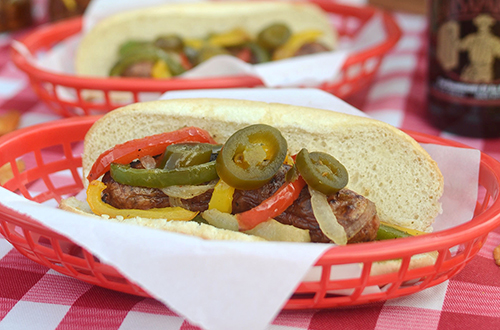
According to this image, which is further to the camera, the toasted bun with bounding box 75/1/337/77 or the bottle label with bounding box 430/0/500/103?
the toasted bun with bounding box 75/1/337/77

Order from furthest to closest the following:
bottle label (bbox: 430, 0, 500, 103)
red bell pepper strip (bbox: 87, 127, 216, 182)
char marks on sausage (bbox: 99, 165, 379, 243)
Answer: bottle label (bbox: 430, 0, 500, 103) → red bell pepper strip (bbox: 87, 127, 216, 182) → char marks on sausage (bbox: 99, 165, 379, 243)

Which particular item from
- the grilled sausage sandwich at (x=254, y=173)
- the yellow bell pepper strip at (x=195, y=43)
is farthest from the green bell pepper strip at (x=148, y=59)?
the grilled sausage sandwich at (x=254, y=173)

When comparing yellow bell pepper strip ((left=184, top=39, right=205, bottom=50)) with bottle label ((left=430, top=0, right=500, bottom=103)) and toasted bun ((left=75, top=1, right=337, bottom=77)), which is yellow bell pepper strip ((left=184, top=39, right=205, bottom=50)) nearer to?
toasted bun ((left=75, top=1, right=337, bottom=77))

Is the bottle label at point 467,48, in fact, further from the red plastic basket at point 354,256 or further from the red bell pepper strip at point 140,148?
the red bell pepper strip at point 140,148

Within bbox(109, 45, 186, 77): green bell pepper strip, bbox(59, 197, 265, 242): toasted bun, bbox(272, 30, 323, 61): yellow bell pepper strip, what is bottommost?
bbox(272, 30, 323, 61): yellow bell pepper strip

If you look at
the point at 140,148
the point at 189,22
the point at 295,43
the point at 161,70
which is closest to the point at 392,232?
the point at 140,148

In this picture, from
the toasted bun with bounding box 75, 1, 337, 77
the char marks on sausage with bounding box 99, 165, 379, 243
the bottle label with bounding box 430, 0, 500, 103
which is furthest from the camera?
the toasted bun with bounding box 75, 1, 337, 77

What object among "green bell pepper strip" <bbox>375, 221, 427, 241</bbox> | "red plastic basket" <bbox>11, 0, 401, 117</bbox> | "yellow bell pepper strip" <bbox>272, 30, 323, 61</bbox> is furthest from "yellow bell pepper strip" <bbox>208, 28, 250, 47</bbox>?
"green bell pepper strip" <bbox>375, 221, 427, 241</bbox>
